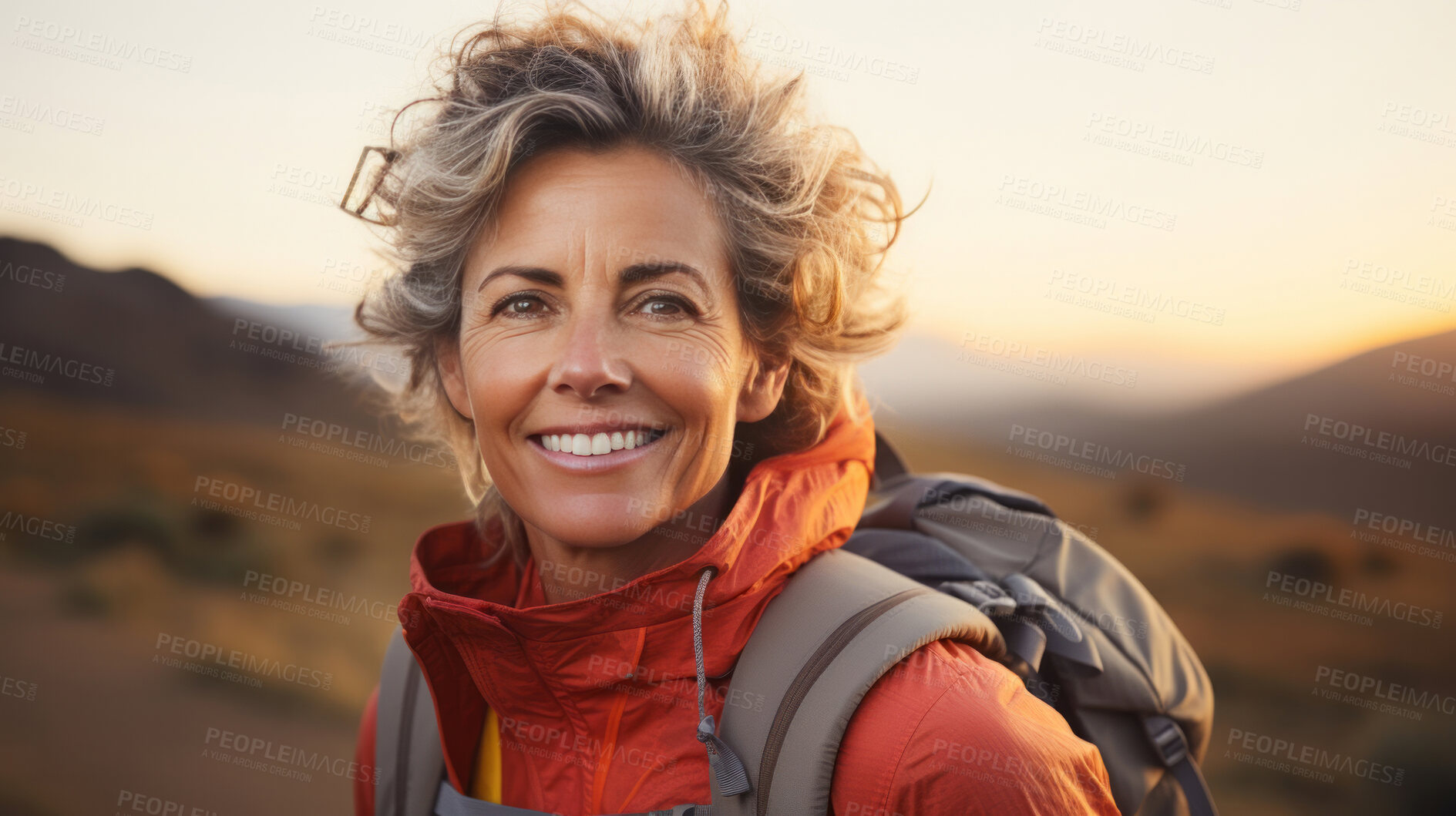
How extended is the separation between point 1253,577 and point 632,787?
7507 millimetres

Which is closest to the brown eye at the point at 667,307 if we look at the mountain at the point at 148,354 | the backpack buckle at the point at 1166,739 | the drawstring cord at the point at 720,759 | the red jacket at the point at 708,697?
the red jacket at the point at 708,697

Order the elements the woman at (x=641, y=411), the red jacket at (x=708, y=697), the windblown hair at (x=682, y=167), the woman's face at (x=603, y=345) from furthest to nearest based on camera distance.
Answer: the windblown hair at (x=682, y=167)
the woman's face at (x=603, y=345)
the woman at (x=641, y=411)
the red jacket at (x=708, y=697)

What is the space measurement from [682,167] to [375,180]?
92cm

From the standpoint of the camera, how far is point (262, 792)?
583cm

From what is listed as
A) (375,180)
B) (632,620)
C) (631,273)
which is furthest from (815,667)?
(375,180)

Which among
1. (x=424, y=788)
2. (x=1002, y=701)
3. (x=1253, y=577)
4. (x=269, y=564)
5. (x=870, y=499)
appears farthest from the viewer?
(x=269, y=564)

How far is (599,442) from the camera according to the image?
1.69 meters

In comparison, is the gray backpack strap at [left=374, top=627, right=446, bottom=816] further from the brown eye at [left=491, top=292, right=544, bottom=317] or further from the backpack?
the brown eye at [left=491, top=292, right=544, bottom=317]

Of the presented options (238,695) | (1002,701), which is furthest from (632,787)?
(238,695)

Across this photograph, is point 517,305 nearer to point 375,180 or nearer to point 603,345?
point 603,345

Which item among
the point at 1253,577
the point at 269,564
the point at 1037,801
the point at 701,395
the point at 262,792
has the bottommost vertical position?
the point at 262,792

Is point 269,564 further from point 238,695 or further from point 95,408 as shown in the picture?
point 95,408

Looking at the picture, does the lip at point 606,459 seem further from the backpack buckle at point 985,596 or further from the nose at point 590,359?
the backpack buckle at point 985,596

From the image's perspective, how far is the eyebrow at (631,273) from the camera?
1.65m
